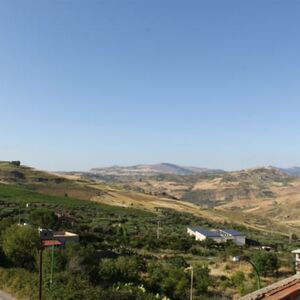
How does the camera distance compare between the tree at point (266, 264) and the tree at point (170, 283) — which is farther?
the tree at point (266, 264)

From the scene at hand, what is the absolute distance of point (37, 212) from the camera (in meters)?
66.4

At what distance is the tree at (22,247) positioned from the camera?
125ft

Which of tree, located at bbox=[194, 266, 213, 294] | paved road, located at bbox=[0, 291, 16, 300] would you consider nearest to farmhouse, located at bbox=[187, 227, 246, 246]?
tree, located at bbox=[194, 266, 213, 294]

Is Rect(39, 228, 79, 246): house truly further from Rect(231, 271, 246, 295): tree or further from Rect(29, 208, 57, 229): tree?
Rect(231, 271, 246, 295): tree

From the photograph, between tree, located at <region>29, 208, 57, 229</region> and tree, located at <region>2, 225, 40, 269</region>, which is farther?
tree, located at <region>29, 208, 57, 229</region>

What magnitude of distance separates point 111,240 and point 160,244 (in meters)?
6.85

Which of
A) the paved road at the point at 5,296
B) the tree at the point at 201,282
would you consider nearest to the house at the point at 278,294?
the paved road at the point at 5,296

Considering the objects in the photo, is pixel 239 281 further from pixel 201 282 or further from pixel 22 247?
pixel 22 247

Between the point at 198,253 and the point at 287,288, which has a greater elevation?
the point at 287,288

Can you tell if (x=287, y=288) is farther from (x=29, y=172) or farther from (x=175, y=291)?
(x=29, y=172)

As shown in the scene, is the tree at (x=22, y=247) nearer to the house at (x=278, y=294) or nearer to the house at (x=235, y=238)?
the house at (x=278, y=294)

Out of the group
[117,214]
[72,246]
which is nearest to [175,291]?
[72,246]

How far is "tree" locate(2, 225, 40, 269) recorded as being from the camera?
38.0 metres

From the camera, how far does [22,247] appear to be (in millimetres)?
38406
